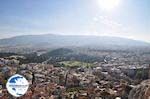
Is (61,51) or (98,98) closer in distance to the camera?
(98,98)

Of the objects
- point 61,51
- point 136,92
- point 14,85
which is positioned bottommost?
point 61,51

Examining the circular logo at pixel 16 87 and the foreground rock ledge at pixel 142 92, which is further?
the foreground rock ledge at pixel 142 92

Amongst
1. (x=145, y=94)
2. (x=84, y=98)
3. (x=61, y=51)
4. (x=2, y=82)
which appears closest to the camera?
(x=145, y=94)

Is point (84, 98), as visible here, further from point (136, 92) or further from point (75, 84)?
point (75, 84)

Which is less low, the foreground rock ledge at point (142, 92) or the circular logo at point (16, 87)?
the circular logo at point (16, 87)

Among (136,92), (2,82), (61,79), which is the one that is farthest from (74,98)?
(61,79)

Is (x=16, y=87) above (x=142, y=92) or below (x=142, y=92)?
above

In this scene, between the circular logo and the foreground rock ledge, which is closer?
the circular logo

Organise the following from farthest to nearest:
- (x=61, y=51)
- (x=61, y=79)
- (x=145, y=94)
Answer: (x=61, y=51) < (x=61, y=79) < (x=145, y=94)

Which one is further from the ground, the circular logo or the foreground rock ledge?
the circular logo

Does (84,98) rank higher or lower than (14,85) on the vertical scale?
lower

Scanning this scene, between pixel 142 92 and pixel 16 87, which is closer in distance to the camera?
Result: pixel 16 87
